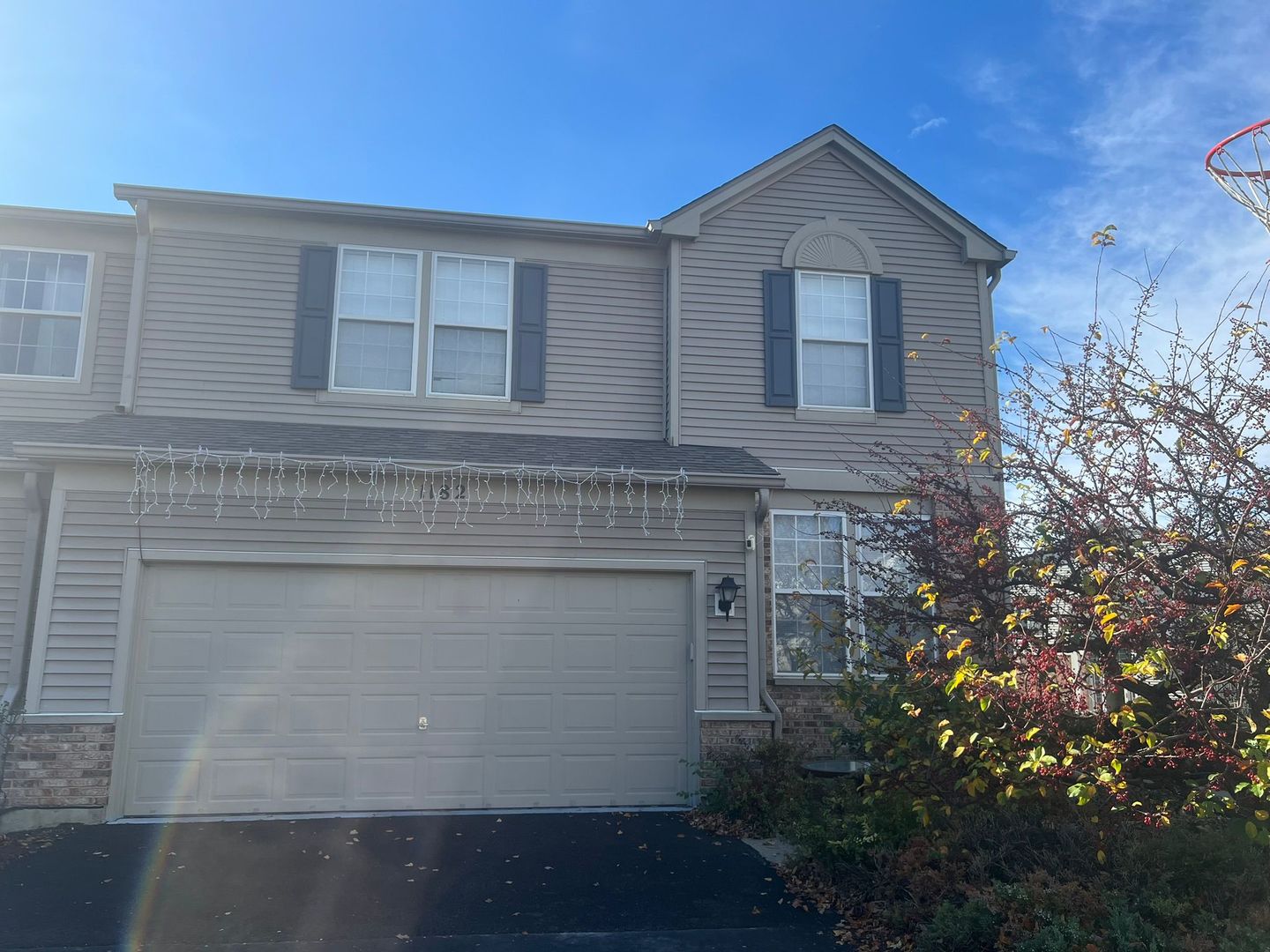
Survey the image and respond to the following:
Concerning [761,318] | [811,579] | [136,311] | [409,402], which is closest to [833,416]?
[761,318]

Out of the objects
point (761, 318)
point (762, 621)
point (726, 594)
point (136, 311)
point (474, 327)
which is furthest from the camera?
point (761, 318)

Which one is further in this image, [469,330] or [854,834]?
[469,330]

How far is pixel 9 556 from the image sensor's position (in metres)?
8.84

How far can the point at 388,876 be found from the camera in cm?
687

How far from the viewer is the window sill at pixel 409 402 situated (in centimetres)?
1011

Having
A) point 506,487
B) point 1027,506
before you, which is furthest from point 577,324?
point 1027,506

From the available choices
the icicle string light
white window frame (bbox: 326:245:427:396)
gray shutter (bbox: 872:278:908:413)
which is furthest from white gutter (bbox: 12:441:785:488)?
gray shutter (bbox: 872:278:908:413)

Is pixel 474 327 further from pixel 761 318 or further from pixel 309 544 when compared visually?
pixel 761 318

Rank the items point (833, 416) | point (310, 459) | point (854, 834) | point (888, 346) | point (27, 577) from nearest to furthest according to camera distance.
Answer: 1. point (854, 834)
2. point (310, 459)
3. point (27, 577)
4. point (833, 416)
5. point (888, 346)

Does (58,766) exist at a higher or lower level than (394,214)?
lower

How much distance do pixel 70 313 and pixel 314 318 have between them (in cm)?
242

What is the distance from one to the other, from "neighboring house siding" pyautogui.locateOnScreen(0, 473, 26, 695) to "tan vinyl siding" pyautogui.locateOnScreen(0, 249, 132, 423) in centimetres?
117

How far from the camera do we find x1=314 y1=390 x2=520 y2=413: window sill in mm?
10109

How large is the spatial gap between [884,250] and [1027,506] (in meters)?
5.99
